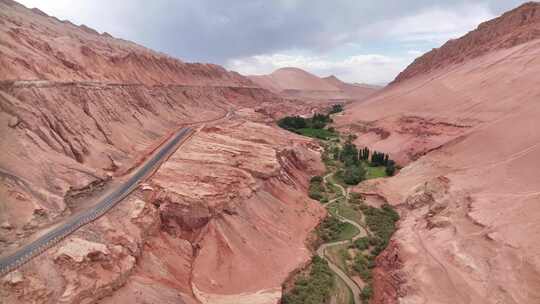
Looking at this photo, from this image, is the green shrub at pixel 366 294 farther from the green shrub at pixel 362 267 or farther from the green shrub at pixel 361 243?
the green shrub at pixel 361 243

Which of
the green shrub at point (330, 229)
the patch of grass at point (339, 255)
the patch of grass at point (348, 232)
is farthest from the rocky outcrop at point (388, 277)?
the green shrub at point (330, 229)

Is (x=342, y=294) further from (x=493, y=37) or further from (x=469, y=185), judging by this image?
(x=493, y=37)

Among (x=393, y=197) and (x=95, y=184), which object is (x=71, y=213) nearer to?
(x=95, y=184)

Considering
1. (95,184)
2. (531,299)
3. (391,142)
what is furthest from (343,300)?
(391,142)

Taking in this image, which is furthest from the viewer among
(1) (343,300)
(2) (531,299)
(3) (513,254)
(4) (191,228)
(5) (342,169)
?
(5) (342,169)

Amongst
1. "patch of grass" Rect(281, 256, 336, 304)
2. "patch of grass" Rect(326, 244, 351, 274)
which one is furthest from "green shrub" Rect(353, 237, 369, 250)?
"patch of grass" Rect(281, 256, 336, 304)

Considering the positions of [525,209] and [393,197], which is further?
[393,197]
